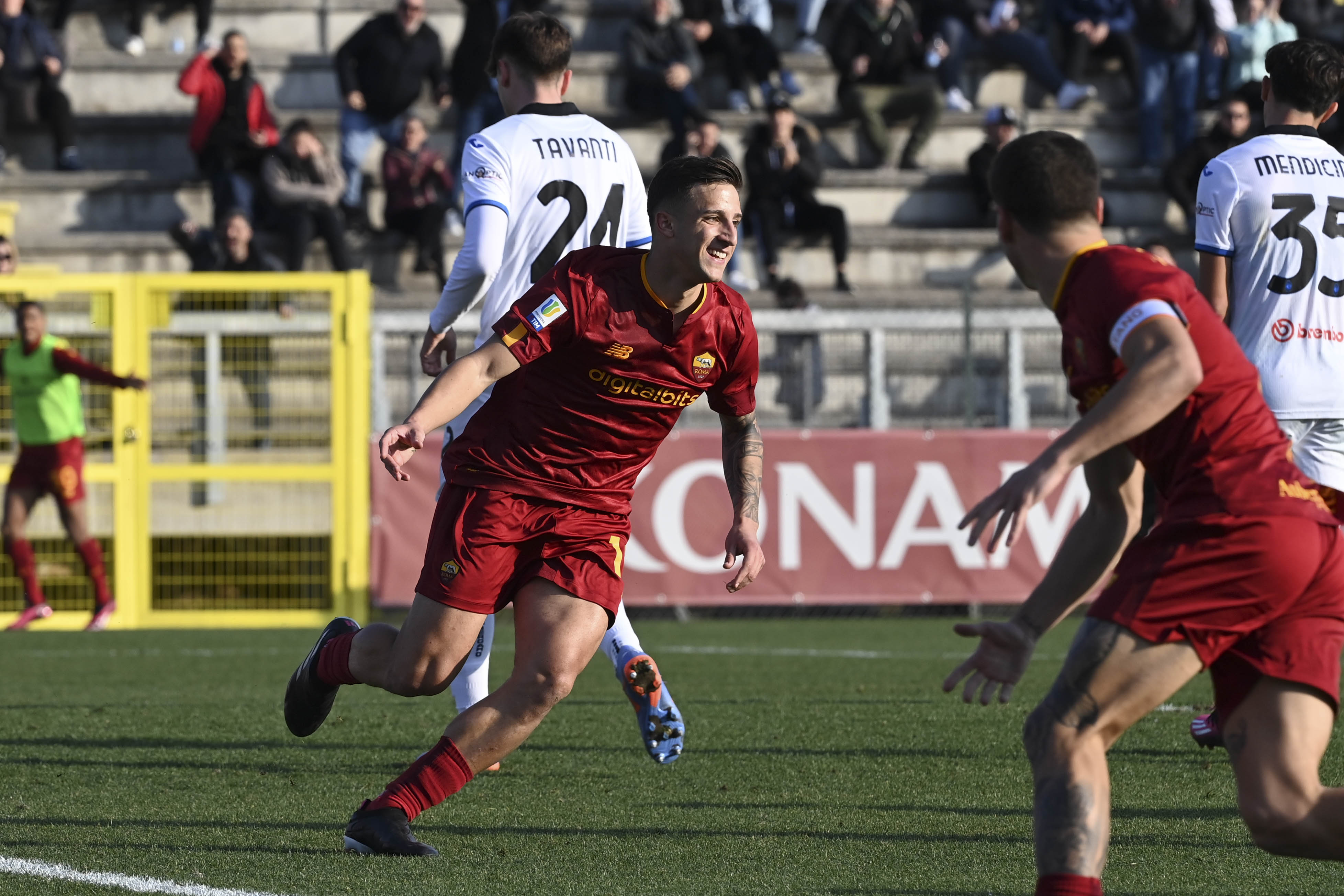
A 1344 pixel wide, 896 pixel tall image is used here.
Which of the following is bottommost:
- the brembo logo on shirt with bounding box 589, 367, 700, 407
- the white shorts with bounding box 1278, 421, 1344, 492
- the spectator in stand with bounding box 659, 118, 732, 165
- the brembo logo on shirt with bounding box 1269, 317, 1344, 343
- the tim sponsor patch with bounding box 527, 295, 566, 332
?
the white shorts with bounding box 1278, 421, 1344, 492

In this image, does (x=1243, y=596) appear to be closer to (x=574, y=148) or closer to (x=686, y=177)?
(x=686, y=177)

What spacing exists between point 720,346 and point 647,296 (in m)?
0.26

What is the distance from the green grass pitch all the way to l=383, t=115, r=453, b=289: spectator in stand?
290 inches

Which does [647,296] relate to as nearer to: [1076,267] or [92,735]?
[1076,267]

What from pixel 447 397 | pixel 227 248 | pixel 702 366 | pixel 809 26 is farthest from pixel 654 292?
pixel 809 26

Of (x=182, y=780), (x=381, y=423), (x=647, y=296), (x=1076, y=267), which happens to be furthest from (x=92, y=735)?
(x=381, y=423)

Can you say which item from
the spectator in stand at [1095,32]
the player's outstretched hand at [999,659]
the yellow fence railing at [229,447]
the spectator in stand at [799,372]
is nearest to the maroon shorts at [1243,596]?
the player's outstretched hand at [999,659]

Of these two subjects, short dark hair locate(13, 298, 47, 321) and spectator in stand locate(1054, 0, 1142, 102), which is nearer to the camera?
short dark hair locate(13, 298, 47, 321)

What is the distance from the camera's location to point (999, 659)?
11.2 ft

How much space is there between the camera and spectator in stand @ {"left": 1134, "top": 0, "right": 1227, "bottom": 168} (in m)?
17.6

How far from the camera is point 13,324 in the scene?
13242 mm

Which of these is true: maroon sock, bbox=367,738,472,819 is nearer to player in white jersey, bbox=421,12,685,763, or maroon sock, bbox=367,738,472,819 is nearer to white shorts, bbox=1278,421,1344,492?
player in white jersey, bbox=421,12,685,763

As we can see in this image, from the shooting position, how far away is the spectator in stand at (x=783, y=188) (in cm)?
1620

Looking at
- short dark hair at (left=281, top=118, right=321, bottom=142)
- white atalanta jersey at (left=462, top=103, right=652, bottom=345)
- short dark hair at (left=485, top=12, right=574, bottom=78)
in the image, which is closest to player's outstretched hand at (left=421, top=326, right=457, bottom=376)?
white atalanta jersey at (left=462, top=103, right=652, bottom=345)
